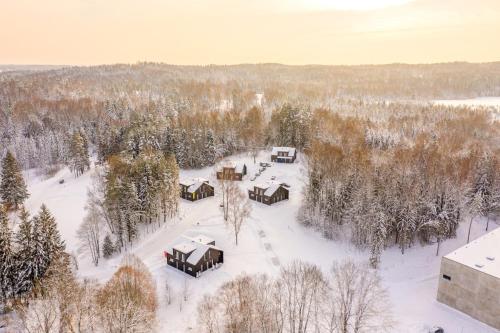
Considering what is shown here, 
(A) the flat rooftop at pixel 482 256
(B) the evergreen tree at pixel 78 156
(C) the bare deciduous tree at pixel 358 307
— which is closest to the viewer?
(C) the bare deciduous tree at pixel 358 307

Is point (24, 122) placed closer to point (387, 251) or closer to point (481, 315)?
point (387, 251)

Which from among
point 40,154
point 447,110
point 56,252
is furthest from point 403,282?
point 447,110

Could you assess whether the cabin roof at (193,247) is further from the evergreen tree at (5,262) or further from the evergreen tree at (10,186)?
the evergreen tree at (10,186)

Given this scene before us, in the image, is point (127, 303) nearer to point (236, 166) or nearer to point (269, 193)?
point (269, 193)

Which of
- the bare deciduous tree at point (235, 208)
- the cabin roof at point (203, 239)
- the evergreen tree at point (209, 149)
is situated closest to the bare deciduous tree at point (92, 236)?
the cabin roof at point (203, 239)

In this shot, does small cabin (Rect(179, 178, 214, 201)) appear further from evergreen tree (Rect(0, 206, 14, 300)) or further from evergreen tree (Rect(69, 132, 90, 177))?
evergreen tree (Rect(69, 132, 90, 177))

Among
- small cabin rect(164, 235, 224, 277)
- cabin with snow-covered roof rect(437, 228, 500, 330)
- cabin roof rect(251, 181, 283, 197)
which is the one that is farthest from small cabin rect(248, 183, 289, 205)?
cabin with snow-covered roof rect(437, 228, 500, 330)

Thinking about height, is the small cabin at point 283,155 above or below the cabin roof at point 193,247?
above
